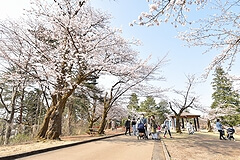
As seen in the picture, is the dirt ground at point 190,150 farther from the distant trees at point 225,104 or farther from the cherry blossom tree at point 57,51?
the distant trees at point 225,104

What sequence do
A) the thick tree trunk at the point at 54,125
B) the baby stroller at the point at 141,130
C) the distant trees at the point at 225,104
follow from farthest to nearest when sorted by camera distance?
the distant trees at the point at 225,104 < the baby stroller at the point at 141,130 < the thick tree trunk at the point at 54,125

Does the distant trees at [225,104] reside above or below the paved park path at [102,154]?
above

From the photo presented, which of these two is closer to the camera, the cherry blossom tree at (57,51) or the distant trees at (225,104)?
the cherry blossom tree at (57,51)

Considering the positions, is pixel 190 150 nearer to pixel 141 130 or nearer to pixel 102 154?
pixel 102 154

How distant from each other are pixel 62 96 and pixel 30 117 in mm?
20494

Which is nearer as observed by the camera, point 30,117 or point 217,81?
point 30,117

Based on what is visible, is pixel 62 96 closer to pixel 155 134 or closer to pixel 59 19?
pixel 59 19

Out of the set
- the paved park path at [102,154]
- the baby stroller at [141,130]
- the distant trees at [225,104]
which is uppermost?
the distant trees at [225,104]

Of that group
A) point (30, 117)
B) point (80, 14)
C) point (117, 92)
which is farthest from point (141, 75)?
point (30, 117)

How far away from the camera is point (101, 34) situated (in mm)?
9867

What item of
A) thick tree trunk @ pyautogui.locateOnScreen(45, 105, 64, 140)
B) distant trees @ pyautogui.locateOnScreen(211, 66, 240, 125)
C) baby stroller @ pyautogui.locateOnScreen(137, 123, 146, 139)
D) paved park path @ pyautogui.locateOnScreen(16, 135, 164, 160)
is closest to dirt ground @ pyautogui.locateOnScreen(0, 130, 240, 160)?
paved park path @ pyautogui.locateOnScreen(16, 135, 164, 160)

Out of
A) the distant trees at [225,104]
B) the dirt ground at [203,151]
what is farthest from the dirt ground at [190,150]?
the distant trees at [225,104]

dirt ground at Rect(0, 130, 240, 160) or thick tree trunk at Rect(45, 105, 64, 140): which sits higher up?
thick tree trunk at Rect(45, 105, 64, 140)

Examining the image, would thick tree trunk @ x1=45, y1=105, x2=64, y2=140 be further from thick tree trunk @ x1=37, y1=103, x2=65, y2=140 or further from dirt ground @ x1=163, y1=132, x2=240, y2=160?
dirt ground @ x1=163, y1=132, x2=240, y2=160
